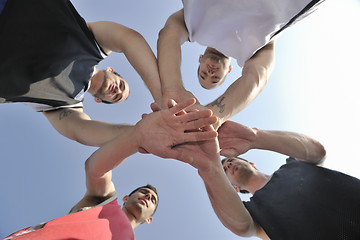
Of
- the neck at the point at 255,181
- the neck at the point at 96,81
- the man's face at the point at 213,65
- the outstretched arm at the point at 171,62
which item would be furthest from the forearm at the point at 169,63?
the neck at the point at 255,181

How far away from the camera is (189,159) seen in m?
0.88

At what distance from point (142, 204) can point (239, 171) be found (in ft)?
2.33

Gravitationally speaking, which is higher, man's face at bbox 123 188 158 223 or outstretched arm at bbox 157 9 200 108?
outstretched arm at bbox 157 9 200 108

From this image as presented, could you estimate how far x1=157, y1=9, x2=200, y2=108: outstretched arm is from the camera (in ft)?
2.94

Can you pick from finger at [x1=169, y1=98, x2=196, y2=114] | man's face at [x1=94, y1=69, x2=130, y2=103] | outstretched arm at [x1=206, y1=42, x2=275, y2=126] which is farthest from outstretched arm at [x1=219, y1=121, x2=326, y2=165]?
man's face at [x1=94, y1=69, x2=130, y2=103]

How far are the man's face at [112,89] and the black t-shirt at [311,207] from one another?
1.02 meters

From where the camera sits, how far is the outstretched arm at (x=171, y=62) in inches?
35.2

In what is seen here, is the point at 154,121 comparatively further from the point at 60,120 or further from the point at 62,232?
the point at 60,120

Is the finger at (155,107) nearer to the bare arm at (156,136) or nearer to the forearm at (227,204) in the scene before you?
the bare arm at (156,136)

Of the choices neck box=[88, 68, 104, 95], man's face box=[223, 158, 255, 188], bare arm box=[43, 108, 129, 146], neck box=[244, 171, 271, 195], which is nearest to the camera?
bare arm box=[43, 108, 129, 146]

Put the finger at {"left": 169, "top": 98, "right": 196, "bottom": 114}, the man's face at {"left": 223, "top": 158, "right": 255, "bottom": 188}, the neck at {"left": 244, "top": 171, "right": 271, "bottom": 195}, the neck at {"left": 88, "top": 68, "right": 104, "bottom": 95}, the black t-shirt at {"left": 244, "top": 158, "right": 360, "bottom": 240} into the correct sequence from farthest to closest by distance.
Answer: the man's face at {"left": 223, "top": 158, "right": 255, "bottom": 188} < the neck at {"left": 244, "top": 171, "right": 271, "bottom": 195} < the neck at {"left": 88, "top": 68, "right": 104, "bottom": 95} < the finger at {"left": 169, "top": 98, "right": 196, "bottom": 114} < the black t-shirt at {"left": 244, "top": 158, "right": 360, "bottom": 240}

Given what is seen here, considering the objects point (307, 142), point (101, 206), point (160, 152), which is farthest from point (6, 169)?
point (307, 142)

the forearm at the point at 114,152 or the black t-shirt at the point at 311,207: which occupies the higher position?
the forearm at the point at 114,152

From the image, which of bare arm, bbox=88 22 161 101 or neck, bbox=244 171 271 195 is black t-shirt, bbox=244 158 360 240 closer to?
neck, bbox=244 171 271 195
